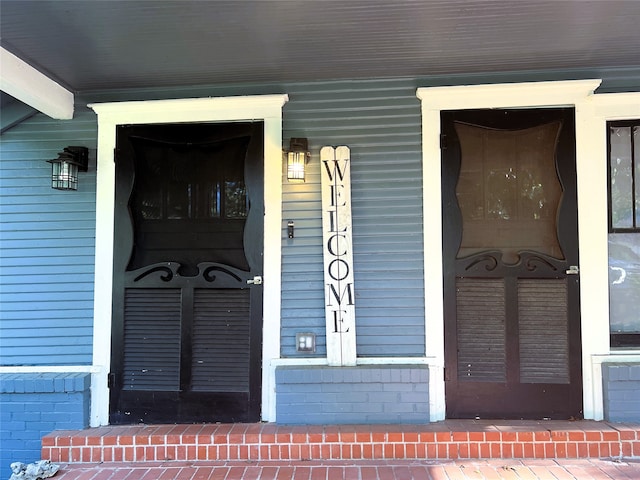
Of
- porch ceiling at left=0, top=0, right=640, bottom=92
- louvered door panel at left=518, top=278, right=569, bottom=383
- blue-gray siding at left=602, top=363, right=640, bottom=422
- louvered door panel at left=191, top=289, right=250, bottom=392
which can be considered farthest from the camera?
louvered door panel at left=191, top=289, right=250, bottom=392

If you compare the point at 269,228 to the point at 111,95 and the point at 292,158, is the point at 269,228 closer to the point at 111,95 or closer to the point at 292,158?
the point at 292,158

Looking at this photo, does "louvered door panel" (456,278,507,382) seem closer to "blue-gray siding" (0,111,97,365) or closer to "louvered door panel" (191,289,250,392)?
"louvered door panel" (191,289,250,392)

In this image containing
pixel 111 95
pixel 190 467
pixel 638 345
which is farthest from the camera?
pixel 111 95

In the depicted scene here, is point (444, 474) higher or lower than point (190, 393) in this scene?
lower

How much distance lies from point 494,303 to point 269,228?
5.53 ft

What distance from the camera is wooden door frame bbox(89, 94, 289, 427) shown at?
300cm

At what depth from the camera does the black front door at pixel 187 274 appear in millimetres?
3018

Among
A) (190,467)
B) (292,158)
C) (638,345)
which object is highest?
(292,158)

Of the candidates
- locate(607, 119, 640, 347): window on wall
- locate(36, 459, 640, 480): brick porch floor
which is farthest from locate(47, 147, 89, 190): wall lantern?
locate(607, 119, 640, 347): window on wall

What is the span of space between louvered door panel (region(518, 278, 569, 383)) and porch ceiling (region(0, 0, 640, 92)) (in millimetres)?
1557

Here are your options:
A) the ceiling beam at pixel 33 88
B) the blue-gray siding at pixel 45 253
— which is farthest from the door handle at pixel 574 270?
the ceiling beam at pixel 33 88

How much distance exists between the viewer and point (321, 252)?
303 centimetres

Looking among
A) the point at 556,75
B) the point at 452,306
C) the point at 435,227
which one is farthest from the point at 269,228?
the point at 556,75

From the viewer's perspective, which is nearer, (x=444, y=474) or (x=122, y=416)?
(x=444, y=474)
